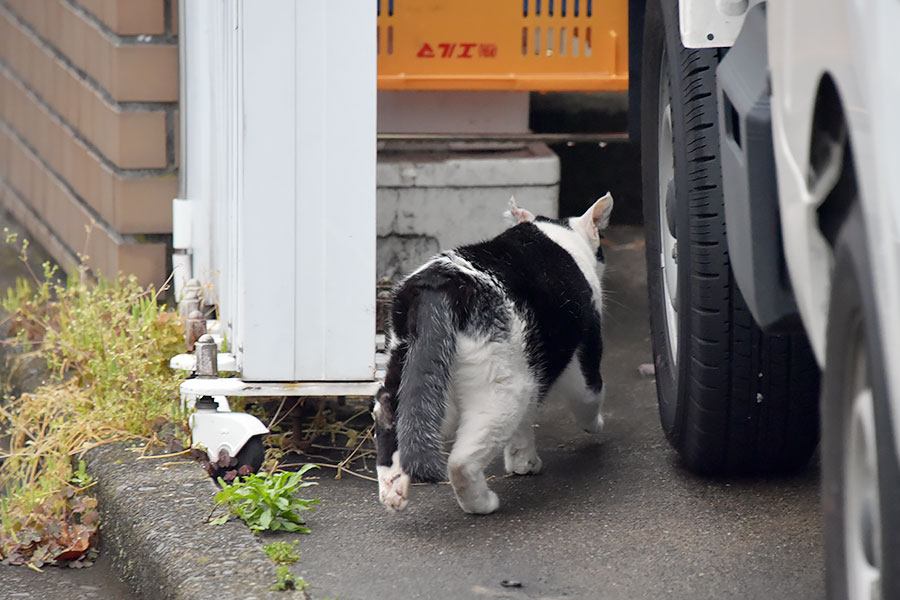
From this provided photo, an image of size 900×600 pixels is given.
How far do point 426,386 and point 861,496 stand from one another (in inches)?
50.2

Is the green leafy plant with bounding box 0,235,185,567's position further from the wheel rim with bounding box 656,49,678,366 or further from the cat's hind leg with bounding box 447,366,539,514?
the wheel rim with bounding box 656,49,678,366

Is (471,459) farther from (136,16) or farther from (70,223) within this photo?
(70,223)

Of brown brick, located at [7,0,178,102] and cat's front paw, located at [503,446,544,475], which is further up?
brown brick, located at [7,0,178,102]

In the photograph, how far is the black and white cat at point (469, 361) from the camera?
111 inches

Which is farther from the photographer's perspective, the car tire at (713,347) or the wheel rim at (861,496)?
the car tire at (713,347)

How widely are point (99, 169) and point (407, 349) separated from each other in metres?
2.19

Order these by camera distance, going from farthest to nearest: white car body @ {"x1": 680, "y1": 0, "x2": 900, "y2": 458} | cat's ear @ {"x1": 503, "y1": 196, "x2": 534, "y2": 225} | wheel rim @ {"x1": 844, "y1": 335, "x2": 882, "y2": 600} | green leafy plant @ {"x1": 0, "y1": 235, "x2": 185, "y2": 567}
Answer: cat's ear @ {"x1": 503, "y1": 196, "x2": 534, "y2": 225}, green leafy plant @ {"x1": 0, "y1": 235, "x2": 185, "y2": 567}, wheel rim @ {"x1": 844, "y1": 335, "x2": 882, "y2": 600}, white car body @ {"x1": 680, "y1": 0, "x2": 900, "y2": 458}

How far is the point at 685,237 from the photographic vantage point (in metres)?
2.91

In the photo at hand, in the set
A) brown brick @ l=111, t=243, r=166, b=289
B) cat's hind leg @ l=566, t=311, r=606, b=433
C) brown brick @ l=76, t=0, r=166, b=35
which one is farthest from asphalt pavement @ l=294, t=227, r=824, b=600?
brown brick @ l=76, t=0, r=166, b=35

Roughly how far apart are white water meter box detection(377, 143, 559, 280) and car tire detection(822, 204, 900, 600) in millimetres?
2883

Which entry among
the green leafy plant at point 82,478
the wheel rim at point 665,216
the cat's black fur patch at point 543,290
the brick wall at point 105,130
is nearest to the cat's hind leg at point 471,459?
the cat's black fur patch at point 543,290

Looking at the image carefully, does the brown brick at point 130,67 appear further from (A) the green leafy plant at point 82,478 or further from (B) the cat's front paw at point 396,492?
(B) the cat's front paw at point 396,492

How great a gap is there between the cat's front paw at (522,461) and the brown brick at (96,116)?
1.88 m

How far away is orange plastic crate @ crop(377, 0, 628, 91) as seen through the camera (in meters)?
4.65
